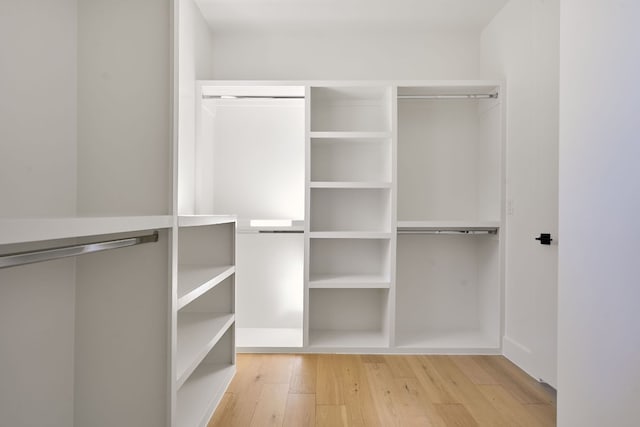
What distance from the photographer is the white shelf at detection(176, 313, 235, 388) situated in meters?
1.43

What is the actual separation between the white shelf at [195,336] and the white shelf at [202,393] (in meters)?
0.24

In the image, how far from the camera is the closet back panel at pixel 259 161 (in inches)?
117

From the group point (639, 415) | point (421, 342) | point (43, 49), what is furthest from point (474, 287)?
point (43, 49)

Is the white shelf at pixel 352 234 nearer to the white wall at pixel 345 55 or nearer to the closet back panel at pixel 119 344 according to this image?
the white wall at pixel 345 55

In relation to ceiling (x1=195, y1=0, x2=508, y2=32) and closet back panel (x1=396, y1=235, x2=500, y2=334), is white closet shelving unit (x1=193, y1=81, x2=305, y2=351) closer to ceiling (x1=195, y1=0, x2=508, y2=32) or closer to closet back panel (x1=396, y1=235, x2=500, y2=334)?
ceiling (x1=195, y1=0, x2=508, y2=32)

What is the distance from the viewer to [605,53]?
117cm

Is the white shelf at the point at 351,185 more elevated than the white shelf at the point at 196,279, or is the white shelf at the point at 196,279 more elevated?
the white shelf at the point at 351,185

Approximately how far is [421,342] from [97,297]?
2.18 meters

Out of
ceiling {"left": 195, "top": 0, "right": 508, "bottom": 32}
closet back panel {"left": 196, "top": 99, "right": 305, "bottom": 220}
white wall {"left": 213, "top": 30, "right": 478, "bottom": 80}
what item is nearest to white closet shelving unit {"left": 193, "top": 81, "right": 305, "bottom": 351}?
closet back panel {"left": 196, "top": 99, "right": 305, "bottom": 220}

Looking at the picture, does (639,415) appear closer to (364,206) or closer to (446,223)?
(446,223)

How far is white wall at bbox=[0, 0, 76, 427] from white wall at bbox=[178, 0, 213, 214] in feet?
3.77

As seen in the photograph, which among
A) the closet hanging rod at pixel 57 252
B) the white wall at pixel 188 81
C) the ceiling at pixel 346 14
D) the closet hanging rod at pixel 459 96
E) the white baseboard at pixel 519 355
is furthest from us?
the closet hanging rod at pixel 459 96

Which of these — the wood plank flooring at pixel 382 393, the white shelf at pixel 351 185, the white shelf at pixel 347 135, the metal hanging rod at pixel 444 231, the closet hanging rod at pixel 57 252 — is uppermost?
the white shelf at pixel 347 135

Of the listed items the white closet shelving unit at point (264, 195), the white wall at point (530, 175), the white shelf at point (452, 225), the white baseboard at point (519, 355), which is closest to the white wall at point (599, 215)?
the white wall at point (530, 175)
